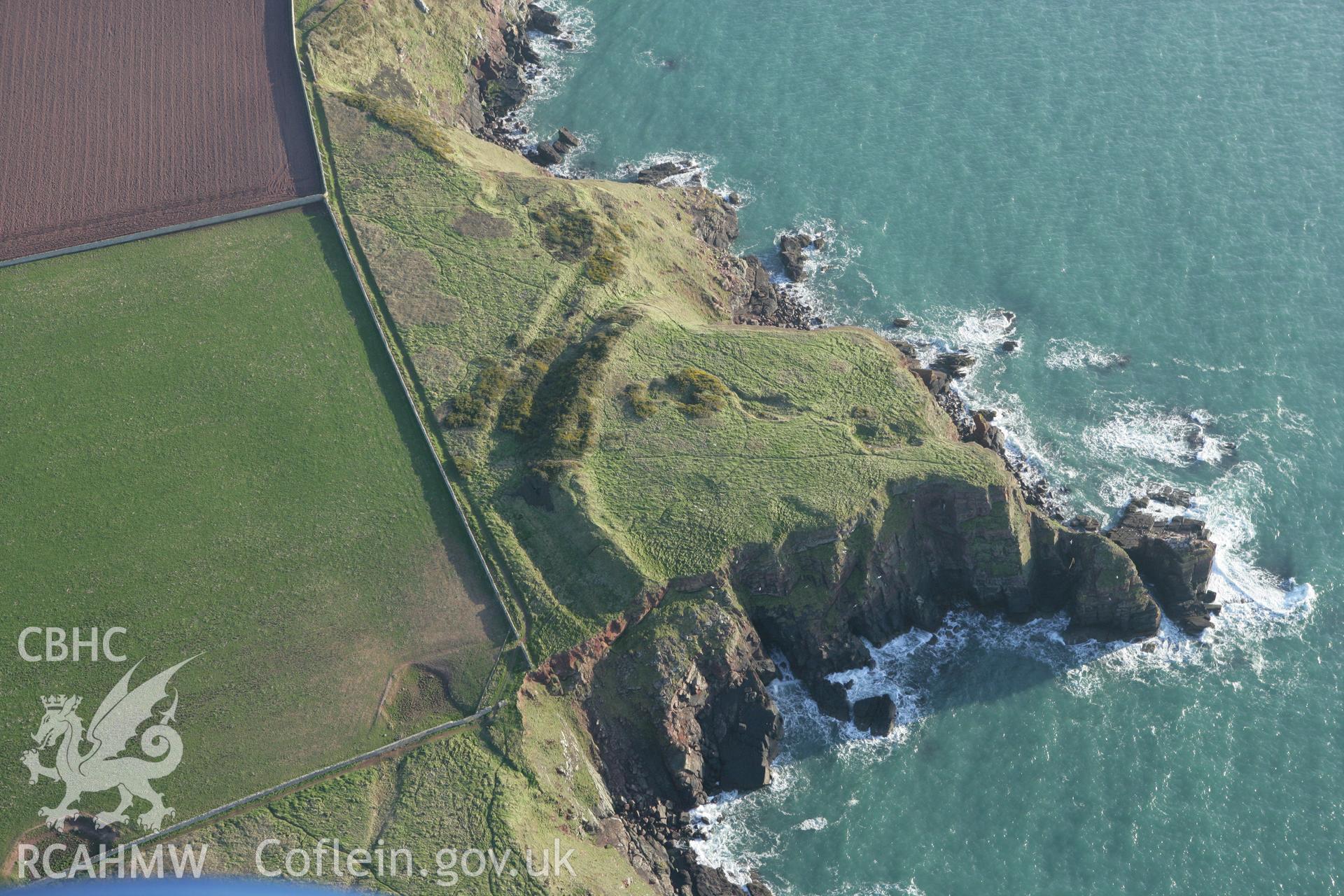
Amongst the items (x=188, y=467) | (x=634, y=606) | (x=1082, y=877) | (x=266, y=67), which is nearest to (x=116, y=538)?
(x=188, y=467)

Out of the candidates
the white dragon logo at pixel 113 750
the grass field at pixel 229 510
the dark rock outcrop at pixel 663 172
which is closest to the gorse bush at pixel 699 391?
the grass field at pixel 229 510

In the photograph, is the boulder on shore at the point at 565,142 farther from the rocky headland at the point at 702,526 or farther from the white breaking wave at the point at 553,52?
the rocky headland at the point at 702,526

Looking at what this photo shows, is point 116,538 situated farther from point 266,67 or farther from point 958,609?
point 958,609

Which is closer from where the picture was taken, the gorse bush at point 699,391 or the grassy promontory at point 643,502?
the grassy promontory at point 643,502

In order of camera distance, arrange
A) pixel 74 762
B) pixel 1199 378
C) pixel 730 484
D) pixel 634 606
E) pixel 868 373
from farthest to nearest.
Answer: pixel 1199 378 < pixel 868 373 < pixel 730 484 < pixel 634 606 < pixel 74 762

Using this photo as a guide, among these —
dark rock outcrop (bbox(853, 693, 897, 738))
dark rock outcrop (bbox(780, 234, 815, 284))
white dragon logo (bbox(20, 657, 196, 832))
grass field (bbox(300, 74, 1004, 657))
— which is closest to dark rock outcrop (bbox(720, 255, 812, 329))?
dark rock outcrop (bbox(780, 234, 815, 284))
